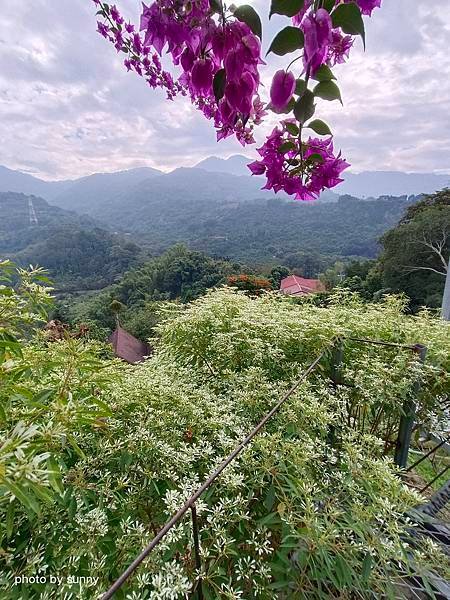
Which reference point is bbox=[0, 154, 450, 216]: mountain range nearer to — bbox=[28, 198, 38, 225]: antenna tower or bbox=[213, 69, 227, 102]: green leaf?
bbox=[28, 198, 38, 225]: antenna tower

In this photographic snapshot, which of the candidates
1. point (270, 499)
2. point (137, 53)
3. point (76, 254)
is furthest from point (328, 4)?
point (76, 254)

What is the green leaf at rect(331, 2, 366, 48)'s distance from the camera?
0.30 m

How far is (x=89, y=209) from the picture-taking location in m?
142

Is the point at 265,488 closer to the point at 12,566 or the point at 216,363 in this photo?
the point at 12,566

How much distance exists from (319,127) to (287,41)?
145 mm

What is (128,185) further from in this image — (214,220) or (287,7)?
(287,7)

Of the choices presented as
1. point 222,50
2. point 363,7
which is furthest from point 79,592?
point 363,7

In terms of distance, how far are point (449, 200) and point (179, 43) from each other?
1711 centimetres

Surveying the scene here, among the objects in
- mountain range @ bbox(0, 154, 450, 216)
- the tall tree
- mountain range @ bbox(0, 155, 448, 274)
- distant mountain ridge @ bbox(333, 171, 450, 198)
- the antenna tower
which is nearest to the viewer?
the tall tree

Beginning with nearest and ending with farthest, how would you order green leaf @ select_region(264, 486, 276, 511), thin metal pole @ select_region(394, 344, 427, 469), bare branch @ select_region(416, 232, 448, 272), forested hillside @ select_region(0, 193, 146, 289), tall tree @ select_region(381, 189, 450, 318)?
green leaf @ select_region(264, 486, 276, 511), thin metal pole @ select_region(394, 344, 427, 469), bare branch @ select_region(416, 232, 448, 272), tall tree @ select_region(381, 189, 450, 318), forested hillside @ select_region(0, 193, 146, 289)

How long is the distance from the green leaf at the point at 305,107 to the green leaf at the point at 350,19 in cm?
7

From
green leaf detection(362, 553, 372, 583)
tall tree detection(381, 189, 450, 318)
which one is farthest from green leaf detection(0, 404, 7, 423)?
tall tree detection(381, 189, 450, 318)

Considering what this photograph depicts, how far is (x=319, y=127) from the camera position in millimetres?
434

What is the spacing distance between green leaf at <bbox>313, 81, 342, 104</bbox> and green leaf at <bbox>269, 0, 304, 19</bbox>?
8 cm
